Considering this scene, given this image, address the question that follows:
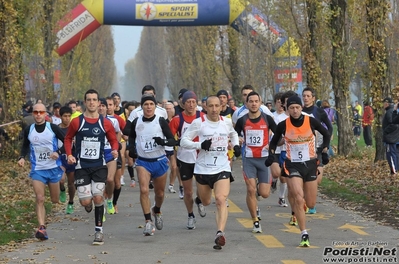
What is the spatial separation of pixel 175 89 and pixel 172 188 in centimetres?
5556

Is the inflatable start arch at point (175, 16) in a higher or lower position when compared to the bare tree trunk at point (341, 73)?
higher

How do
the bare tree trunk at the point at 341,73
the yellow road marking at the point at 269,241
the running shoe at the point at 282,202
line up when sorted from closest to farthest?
the yellow road marking at the point at 269,241, the running shoe at the point at 282,202, the bare tree trunk at the point at 341,73

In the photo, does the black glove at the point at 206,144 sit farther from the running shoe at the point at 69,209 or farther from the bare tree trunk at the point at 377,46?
the bare tree trunk at the point at 377,46

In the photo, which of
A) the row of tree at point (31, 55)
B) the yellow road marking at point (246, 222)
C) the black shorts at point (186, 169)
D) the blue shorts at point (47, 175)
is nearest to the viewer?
the blue shorts at point (47, 175)

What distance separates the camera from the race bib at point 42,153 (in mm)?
12773

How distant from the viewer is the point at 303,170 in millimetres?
11430

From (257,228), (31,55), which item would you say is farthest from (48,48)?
(257,228)

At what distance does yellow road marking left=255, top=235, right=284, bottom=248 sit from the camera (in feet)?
36.4

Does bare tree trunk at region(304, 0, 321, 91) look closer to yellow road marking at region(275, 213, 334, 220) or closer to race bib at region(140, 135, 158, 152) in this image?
yellow road marking at region(275, 213, 334, 220)

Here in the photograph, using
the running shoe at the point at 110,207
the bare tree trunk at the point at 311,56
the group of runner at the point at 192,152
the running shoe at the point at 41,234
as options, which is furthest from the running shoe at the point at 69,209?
the bare tree trunk at the point at 311,56

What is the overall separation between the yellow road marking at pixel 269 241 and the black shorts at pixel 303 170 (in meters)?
0.88

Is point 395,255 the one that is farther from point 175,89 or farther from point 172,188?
point 175,89

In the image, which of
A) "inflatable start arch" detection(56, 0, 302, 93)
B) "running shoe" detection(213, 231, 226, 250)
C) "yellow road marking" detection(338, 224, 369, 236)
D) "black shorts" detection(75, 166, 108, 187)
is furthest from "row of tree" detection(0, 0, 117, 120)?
"running shoe" detection(213, 231, 226, 250)

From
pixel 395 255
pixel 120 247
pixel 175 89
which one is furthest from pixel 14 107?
pixel 175 89
